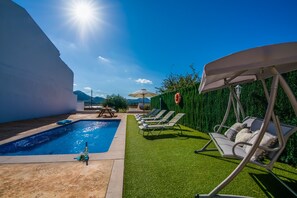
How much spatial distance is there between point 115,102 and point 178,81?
10.7 metres

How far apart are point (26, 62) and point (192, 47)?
55.5 feet

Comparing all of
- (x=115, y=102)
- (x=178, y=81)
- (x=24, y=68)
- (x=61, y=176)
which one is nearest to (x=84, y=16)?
(x=24, y=68)

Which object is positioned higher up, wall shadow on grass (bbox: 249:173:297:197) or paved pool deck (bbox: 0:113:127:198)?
paved pool deck (bbox: 0:113:127:198)

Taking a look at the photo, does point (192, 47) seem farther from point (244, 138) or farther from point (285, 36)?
point (244, 138)

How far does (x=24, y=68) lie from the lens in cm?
1257

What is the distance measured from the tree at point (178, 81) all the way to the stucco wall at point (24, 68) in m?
16.3

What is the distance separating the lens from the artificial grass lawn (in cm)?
277

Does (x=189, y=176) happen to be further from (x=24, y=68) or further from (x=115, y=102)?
(x=115, y=102)

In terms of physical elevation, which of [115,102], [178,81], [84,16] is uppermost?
[84,16]

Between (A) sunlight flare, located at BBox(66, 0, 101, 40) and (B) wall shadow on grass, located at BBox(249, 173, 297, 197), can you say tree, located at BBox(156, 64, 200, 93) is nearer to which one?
(A) sunlight flare, located at BBox(66, 0, 101, 40)

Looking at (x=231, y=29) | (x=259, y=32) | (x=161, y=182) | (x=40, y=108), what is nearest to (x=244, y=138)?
(x=161, y=182)

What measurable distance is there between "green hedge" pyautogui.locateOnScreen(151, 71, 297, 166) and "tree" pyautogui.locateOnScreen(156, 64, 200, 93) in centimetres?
1340

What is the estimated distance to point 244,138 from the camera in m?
3.74

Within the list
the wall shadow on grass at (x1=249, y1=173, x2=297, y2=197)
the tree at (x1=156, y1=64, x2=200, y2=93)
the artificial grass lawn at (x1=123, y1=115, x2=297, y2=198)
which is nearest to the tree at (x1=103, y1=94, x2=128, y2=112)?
the tree at (x1=156, y1=64, x2=200, y2=93)
